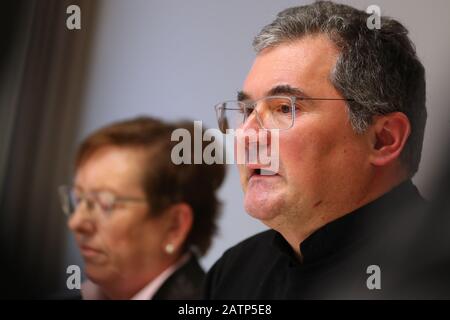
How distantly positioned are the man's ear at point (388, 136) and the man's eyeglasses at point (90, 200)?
0.59 metres

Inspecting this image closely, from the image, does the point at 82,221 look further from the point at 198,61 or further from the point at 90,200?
the point at 198,61

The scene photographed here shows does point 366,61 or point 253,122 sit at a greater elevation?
point 366,61

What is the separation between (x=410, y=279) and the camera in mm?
1388

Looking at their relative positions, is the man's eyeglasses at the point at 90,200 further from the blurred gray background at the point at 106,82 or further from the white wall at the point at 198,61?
the white wall at the point at 198,61

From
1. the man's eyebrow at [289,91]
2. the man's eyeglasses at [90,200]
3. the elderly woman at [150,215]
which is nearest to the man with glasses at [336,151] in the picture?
the man's eyebrow at [289,91]

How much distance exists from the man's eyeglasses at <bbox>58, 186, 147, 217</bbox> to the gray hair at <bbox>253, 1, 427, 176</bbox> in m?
0.52

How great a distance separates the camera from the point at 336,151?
1348 millimetres

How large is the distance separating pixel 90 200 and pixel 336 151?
634mm

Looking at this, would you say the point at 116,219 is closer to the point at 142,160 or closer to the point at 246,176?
the point at 142,160

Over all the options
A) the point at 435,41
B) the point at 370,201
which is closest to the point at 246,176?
the point at 370,201

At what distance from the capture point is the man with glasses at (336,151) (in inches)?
52.9

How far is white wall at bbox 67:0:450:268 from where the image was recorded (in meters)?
1.44

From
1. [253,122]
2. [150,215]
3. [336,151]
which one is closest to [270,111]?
[253,122]
